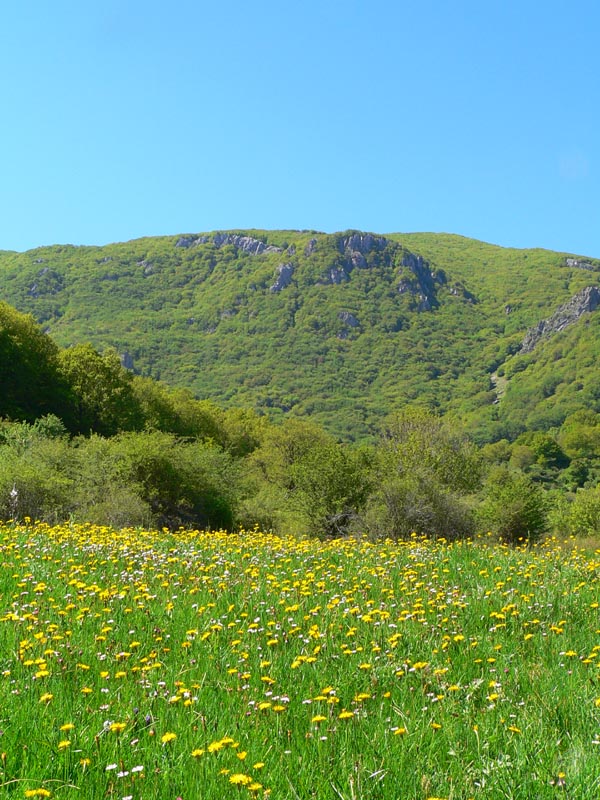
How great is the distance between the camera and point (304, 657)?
13.6 feet

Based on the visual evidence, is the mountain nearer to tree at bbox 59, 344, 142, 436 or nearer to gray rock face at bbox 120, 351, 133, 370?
gray rock face at bbox 120, 351, 133, 370

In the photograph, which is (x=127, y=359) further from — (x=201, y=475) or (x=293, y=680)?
(x=293, y=680)

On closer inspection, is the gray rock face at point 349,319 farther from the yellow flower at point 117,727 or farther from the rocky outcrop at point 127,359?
the yellow flower at point 117,727

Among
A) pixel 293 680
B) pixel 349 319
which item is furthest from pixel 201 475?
pixel 349 319

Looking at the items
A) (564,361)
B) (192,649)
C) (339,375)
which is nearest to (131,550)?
(192,649)

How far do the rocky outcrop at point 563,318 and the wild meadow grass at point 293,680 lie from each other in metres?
173

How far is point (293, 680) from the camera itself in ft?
13.5

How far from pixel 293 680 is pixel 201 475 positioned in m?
20.9

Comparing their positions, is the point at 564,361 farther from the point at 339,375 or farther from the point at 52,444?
the point at 52,444

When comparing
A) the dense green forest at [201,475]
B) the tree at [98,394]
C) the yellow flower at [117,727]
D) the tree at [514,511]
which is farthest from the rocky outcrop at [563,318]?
the yellow flower at [117,727]

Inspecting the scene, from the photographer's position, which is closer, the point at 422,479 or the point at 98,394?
the point at 422,479

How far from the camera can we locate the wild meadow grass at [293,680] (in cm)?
280

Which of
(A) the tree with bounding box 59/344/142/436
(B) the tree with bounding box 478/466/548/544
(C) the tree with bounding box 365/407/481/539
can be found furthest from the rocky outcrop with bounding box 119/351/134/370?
(B) the tree with bounding box 478/466/548/544

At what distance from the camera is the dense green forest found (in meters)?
17.2
